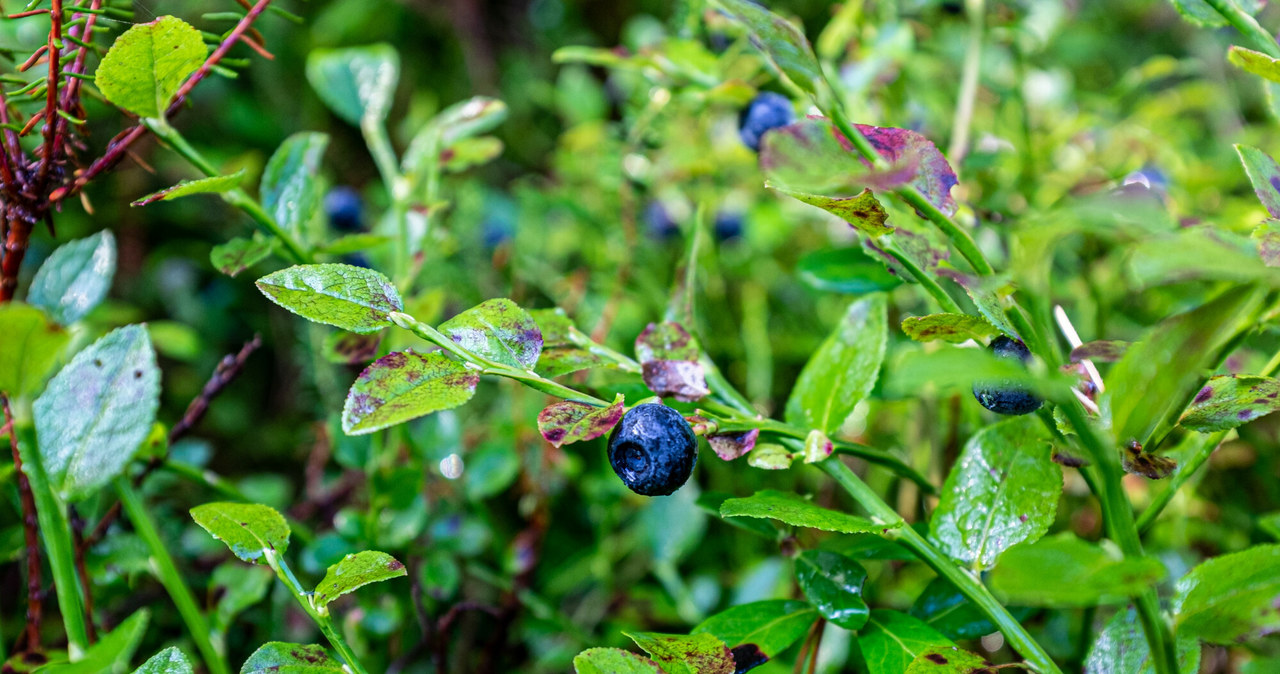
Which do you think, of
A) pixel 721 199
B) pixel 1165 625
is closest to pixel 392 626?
pixel 1165 625

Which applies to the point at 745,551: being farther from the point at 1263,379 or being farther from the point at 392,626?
the point at 1263,379

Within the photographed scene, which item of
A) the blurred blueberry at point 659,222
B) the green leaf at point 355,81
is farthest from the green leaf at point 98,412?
the blurred blueberry at point 659,222

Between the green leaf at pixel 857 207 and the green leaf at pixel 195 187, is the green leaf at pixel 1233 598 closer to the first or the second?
the green leaf at pixel 857 207

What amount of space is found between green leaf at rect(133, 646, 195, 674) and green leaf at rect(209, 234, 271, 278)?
11.7 inches

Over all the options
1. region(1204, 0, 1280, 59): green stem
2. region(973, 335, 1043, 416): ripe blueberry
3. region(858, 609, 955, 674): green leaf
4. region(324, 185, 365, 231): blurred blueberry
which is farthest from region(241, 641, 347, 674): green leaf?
region(324, 185, 365, 231): blurred blueberry

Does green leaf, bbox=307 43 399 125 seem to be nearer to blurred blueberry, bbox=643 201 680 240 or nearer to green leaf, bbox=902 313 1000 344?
blurred blueberry, bbox=643 201 680 240

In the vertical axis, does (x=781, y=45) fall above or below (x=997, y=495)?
above

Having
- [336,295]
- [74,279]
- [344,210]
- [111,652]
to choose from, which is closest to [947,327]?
[336,295]

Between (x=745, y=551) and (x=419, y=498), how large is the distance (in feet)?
1.47

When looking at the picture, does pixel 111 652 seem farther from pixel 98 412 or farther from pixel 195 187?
pixel 195 187

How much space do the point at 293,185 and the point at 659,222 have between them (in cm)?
82

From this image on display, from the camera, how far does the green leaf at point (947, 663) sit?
47 centimetres

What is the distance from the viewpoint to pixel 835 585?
58cm

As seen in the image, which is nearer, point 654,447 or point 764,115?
point 654,447
